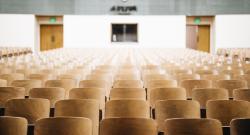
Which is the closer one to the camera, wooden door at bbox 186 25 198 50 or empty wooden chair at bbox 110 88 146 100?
empty wooden chair at bbox 110 88 146 100

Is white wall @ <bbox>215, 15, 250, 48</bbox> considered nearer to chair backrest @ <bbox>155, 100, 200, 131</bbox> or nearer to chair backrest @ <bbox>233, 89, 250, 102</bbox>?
chair backrest @ <bbox>233, 89, 250, 102</bbox>

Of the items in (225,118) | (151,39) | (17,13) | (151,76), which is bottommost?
(225,118)

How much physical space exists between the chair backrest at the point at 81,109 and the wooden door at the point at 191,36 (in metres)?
20.4

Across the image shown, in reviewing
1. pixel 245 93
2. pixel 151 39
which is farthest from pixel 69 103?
pixel 151 39

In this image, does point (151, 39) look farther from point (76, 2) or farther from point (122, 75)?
point (122, 75)

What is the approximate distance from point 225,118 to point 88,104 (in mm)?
1356

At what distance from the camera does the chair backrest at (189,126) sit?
265 cm

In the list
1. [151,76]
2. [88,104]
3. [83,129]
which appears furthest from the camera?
[151,76]

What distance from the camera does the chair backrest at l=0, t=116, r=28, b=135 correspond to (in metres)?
2.72

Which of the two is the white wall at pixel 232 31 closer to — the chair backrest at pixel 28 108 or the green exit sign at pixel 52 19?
the green exit sign at pixel 52 19

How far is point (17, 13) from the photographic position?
21938 millimetres

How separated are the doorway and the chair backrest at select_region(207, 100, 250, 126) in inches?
791

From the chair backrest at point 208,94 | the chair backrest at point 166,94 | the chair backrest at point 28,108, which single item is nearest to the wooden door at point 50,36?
the chair backrest at point 166,94

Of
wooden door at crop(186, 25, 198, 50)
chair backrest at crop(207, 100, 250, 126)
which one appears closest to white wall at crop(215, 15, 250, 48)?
wooden door at crop(186, 25, 198, 50)
